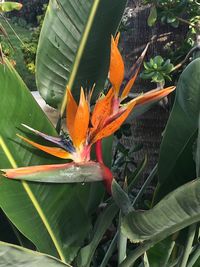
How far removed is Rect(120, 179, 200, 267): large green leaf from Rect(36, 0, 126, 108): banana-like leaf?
42cm

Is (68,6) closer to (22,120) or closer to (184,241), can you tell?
(22,120)

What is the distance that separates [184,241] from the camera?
949 millimetres

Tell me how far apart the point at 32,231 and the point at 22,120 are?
0.70 feet

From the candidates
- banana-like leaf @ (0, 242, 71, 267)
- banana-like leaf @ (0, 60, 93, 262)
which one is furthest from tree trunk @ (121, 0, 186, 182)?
banana-like leaf @ (0, 242, 71, 267)

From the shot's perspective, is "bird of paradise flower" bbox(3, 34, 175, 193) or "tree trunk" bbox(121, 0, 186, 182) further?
"tree trunk" bbox(121, 0, 186, 182)

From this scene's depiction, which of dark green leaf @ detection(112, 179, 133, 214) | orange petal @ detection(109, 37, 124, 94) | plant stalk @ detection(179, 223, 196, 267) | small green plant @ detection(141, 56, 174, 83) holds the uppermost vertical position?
orange petal @ detection(109, 37, 124, 94)

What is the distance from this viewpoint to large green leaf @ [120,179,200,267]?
2.18 feet

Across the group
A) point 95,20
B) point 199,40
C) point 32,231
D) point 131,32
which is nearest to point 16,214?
point 32,231

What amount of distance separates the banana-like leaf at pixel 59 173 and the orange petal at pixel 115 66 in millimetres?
136

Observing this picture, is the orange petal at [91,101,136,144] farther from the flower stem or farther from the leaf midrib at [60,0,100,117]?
the leaf midrib at [60,0,100,117]

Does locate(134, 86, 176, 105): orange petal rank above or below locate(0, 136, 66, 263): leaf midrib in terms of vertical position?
above

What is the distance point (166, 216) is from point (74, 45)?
0.53 m

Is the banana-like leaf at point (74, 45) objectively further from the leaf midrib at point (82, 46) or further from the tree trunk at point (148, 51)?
the tree trunk at point (148, 51)

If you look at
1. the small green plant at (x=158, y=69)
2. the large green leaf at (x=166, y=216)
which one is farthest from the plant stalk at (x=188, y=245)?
the small green plant at (x=158, y=69)
